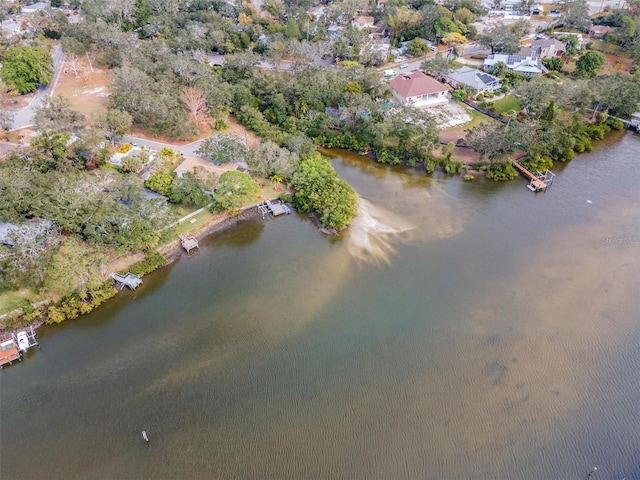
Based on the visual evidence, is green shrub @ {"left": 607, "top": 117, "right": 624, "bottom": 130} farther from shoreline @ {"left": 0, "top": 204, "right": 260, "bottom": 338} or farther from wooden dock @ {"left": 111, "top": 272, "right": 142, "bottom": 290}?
wooden dock @ {"left": 111, "top": 272, "right": 142, "bottom": 290}

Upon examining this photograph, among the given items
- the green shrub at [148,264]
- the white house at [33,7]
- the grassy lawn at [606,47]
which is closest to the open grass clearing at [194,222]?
the green shrub at [148,264]

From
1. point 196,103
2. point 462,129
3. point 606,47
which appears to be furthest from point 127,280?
point 606,47

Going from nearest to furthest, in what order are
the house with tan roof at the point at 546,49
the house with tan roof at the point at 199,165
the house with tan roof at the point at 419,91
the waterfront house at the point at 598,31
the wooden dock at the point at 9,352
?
the wooden dock at the point at 9,352 → the house with tan roof at the point at 199,165 → the house with tan roof at the point at 419,91 → the house with tan roof at the point at 546,49 → the waterfront house at the point at 598,31

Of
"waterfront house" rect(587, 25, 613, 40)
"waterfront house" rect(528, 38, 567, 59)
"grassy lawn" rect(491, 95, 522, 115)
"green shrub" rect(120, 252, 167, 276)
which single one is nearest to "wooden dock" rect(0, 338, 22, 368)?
"green shrub" rect(120, 252, 167, 276)

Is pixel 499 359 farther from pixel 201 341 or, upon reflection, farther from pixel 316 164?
pixel 316 164

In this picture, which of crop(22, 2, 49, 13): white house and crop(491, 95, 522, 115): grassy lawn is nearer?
crop(491, 95, 522, 115): grassy lawn

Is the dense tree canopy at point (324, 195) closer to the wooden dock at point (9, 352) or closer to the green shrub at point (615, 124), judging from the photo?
the wooden dock at point (9, 352)
